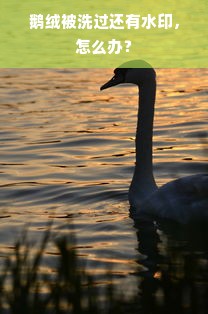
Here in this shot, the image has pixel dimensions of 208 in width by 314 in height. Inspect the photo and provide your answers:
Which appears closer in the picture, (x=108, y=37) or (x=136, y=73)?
(x=136, y=73)

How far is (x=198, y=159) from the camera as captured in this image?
46.2 feet

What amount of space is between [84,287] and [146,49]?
19.9 m

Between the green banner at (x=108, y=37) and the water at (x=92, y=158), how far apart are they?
114 cm

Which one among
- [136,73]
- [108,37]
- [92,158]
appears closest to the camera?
[136,73]

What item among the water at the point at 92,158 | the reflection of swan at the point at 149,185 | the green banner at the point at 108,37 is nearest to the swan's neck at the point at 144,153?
the reflection of swan at the point at 149,185

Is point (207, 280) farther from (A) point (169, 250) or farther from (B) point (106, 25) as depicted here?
(B) point (106, 25)

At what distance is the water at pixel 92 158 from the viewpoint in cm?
987

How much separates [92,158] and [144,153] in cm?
263

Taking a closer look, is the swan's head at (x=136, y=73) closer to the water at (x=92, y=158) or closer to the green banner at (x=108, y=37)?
the water at (x=92, y=158)

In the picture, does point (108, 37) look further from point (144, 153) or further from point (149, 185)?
point (149, 185)

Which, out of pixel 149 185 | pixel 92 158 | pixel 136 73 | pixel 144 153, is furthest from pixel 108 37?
pixel 149 185

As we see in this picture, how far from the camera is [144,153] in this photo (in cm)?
1216

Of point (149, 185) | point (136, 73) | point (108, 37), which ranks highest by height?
point (108, 37)

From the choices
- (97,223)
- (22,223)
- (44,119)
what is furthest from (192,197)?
(44,119)
